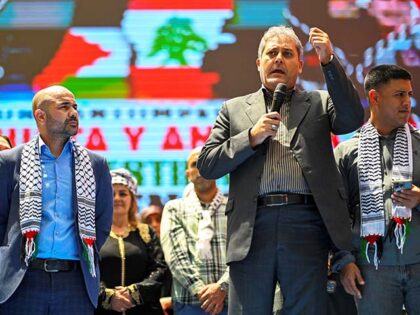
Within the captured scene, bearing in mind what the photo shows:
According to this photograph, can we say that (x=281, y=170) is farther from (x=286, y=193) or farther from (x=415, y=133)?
(x=415, y=133)

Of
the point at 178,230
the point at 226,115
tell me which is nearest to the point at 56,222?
the point at 226,115

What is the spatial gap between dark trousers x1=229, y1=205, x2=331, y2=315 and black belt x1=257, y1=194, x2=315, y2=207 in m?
0.02

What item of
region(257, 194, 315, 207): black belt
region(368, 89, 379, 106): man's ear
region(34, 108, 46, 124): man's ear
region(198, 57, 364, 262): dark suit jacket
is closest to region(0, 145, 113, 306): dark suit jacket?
region(34, 108, 46, 124): man's ear

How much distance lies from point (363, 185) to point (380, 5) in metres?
3.07

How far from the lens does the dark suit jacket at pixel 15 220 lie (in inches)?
149

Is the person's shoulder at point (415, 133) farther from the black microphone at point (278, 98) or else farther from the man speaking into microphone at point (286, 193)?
the black microphone at point (278, 98)

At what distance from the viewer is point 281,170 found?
3.49 meters

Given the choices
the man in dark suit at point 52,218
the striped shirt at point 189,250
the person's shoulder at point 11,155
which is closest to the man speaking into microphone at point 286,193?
the man in dark suit at point 52,218

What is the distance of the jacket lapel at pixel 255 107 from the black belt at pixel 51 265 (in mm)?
1086

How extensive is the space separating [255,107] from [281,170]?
1.13 ft

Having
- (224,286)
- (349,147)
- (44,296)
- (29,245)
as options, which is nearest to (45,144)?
(29,245)

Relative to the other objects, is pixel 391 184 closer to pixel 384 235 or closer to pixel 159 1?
pixel 384 235

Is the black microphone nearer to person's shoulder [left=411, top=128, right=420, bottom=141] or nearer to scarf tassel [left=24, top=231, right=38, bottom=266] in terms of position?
person's shoulder [left=411, top=128, right=420, bottom=141]

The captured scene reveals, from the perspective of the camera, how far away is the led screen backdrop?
6523 millimetres
